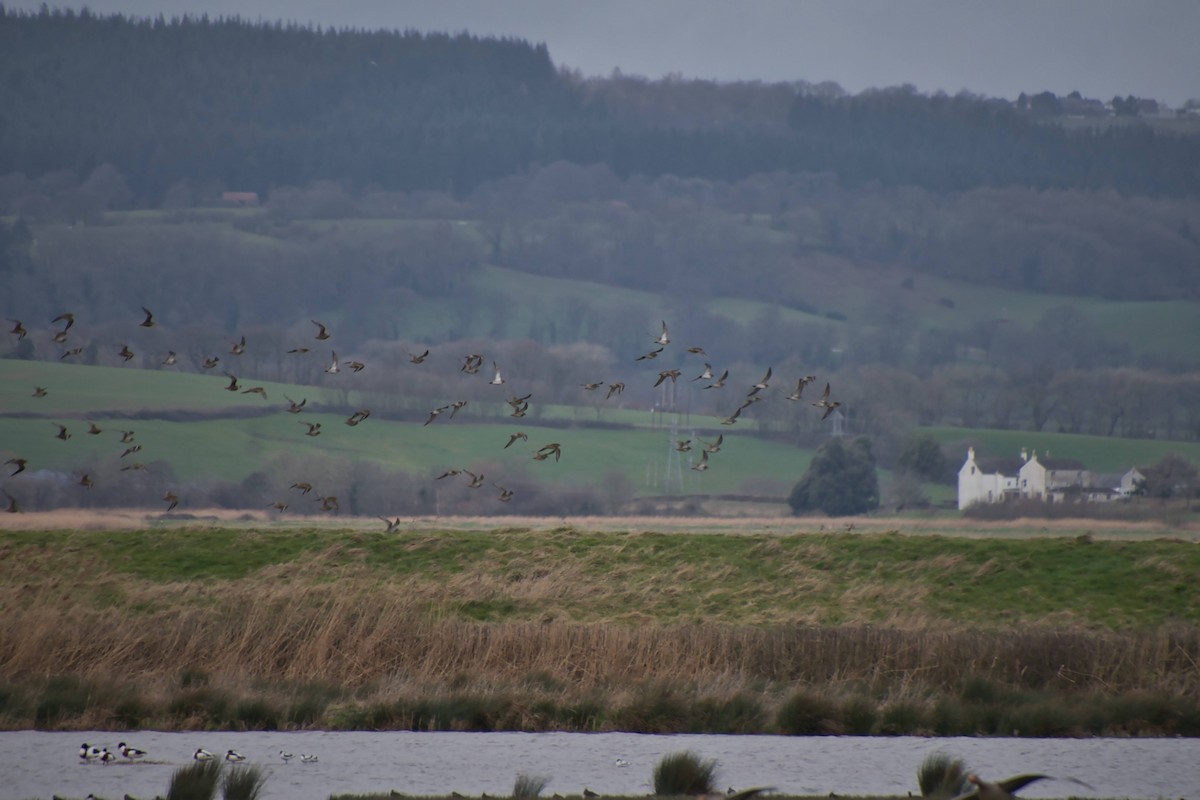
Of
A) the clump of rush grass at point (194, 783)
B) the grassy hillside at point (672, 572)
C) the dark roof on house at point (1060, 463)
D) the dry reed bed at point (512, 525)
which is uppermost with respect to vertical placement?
the clump of rush grass at point (194, 783)

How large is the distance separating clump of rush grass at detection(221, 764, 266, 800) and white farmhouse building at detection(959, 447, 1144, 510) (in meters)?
106

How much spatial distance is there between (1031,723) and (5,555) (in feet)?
86.6

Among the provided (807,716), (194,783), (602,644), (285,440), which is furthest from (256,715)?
(285,440)

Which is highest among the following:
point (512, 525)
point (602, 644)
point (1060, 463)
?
point (602, 644)

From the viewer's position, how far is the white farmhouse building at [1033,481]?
397 feet

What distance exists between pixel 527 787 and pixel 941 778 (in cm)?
487

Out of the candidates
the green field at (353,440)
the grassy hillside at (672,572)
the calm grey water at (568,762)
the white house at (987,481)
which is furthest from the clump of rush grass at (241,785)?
the white house at (987,481)

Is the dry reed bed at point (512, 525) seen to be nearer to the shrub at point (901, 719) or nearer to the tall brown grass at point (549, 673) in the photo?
the tall brown grass at point (549, 673)

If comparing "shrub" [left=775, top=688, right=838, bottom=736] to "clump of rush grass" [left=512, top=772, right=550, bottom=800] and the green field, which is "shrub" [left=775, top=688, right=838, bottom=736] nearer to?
"clump of rush grass" [left=512, top=772, right=550, bottom=800]

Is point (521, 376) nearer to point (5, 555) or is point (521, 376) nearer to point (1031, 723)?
point (5, 555)

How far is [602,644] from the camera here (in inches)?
1032

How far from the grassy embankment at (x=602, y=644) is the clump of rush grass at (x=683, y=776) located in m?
5.52

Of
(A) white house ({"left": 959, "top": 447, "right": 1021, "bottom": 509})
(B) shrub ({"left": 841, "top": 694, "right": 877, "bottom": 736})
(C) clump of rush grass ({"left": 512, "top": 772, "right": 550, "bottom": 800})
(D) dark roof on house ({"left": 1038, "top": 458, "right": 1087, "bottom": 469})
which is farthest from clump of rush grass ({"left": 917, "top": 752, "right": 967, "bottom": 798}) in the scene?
(D) dark roof on house ({"left": 1038, "top": 458, "right": 1087, "bottom": 469})

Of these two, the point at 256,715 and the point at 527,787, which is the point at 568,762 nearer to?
the point at 527,787
